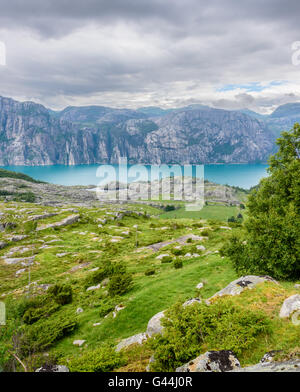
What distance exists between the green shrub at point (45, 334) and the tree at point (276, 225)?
1660 cm

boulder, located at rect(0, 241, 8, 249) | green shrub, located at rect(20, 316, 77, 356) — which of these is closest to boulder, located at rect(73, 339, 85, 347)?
green shrub, located at rect(20, 316, 77, 356)

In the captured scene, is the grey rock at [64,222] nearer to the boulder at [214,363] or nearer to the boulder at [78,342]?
the boulder at [78,342]

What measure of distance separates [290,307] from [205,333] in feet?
15.2

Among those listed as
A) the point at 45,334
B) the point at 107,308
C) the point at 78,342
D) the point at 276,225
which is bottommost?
the point at 78,342

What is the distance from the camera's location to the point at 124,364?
11820mm

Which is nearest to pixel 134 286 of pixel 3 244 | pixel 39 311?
pixel 39 311

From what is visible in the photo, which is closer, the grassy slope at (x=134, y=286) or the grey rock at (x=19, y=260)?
the grassy slope at (x=134, y=286)

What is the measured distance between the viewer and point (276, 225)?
18156 mm

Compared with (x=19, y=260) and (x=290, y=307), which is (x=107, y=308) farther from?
(x=19, y=260)

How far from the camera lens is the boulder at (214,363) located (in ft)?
27.5

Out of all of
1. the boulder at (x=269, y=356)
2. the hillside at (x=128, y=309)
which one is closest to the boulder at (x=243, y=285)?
the hillside at (x=128, y=309)

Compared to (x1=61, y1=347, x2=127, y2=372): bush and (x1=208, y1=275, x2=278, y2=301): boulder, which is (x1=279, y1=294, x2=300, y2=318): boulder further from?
(x1=61, y1=347, x2=127, y2=372): bush

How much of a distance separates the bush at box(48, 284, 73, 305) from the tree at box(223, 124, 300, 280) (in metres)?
20.4
